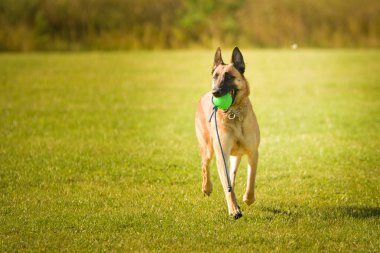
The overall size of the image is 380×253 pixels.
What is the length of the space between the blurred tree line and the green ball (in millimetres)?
25146

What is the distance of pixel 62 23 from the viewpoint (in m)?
32.1

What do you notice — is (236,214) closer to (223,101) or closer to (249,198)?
(249,198)

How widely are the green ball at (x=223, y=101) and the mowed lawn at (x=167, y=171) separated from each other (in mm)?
1090

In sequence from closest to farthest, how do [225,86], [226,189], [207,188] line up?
[226,189] → [225,86] → [207,188]

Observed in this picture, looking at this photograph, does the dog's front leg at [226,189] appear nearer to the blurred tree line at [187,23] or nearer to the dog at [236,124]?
the dog at [236,124]

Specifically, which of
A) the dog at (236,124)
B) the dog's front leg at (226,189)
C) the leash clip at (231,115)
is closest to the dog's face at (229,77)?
the dog at (236,124)

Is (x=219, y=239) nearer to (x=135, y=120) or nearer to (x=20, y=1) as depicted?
(x=135, y=120)

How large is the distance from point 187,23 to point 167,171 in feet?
80.8

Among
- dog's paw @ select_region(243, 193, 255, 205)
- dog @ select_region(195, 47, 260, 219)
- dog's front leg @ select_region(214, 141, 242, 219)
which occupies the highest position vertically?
dog @ select_region(195, 47, 260, 219)

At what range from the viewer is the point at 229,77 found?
6.86m

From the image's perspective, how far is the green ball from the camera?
6682 mm

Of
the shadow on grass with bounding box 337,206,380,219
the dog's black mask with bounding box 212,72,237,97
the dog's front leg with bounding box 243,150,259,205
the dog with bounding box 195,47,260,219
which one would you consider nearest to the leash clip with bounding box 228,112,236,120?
the dog with bounding box 195,47,260,219

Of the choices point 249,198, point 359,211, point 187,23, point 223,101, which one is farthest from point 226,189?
point 187,23

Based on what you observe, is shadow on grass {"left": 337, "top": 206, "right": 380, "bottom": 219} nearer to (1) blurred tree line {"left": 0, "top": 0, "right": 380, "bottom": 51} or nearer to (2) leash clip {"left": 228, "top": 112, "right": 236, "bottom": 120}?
(2) leash clip {"left": 228, "top": 112, "right": 236, "bottom": 120}
